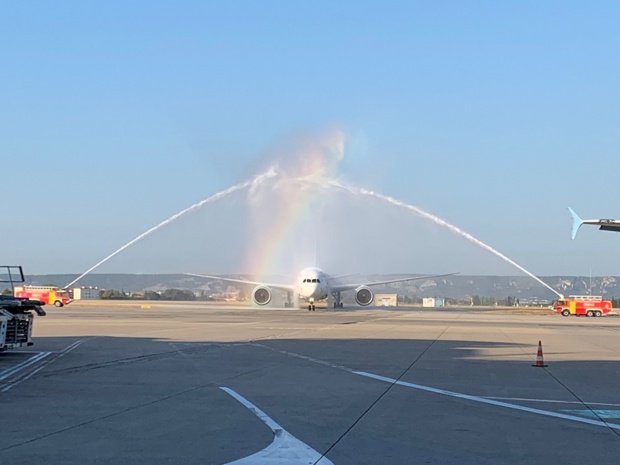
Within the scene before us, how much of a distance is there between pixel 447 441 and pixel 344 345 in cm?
1674

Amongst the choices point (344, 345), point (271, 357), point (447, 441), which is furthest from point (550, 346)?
point (447, 441)

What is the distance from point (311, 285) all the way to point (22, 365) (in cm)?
5359

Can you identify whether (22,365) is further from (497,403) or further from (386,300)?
(386,300)

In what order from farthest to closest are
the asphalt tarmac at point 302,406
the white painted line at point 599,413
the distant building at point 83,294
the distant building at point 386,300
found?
the distant building at point 386,300, the distant building at point 83,294, the white painted line at point 599,413, the asphalt tarmac at point 302,406

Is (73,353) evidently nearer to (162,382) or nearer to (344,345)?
(162,382)

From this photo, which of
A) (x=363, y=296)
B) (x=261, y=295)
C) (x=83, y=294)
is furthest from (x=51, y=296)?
(x=83, y=294)

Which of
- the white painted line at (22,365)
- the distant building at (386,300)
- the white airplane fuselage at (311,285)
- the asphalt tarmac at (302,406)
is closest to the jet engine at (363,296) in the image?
the white airplane fuselage at (311,285)

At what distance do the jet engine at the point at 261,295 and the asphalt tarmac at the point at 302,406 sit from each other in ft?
162

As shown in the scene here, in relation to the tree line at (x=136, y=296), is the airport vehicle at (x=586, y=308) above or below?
above

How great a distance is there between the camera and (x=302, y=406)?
39.9 ft

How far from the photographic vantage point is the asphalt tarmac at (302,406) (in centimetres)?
872

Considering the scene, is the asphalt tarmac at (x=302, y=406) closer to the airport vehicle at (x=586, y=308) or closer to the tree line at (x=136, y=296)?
the airport vehicle at (x=586, y=308)

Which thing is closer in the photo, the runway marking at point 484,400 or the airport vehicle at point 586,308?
the runway marking at point 484,400

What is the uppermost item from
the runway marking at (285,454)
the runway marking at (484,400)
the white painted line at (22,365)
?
the runway marking at (285,454)
